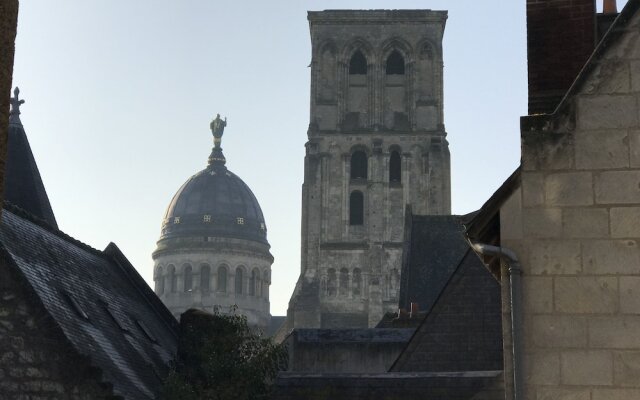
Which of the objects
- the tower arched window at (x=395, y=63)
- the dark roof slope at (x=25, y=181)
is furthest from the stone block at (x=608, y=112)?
the tower arched window at (x=395, y=63)

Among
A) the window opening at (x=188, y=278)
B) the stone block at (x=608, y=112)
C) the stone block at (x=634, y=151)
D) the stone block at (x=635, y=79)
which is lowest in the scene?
the stone block at (x=634, y=151)

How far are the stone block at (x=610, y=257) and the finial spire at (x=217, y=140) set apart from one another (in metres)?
115

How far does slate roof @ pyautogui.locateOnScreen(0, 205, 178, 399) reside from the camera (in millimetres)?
17625

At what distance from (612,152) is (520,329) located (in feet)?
4.29

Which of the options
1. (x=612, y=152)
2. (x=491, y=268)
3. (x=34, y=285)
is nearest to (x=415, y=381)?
(x=34, y=285)

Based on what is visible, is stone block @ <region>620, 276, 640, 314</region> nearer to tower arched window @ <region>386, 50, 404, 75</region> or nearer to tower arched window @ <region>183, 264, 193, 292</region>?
tower arched window @ <region>386, 50, 404, 75</region>

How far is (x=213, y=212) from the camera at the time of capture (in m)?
116

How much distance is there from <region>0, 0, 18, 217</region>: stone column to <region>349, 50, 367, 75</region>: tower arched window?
259 ft

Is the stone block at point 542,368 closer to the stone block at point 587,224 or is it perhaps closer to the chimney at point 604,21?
the stone block at point 587,224

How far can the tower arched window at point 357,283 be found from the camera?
3159 inches

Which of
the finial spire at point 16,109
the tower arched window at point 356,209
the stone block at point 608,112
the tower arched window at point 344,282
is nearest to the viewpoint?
the stone block at point 608,112

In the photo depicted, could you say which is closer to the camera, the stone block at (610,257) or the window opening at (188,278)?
the stone block at (610,257)

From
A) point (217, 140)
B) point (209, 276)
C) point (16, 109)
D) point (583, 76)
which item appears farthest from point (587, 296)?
point (217, 140)

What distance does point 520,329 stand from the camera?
8.45m
